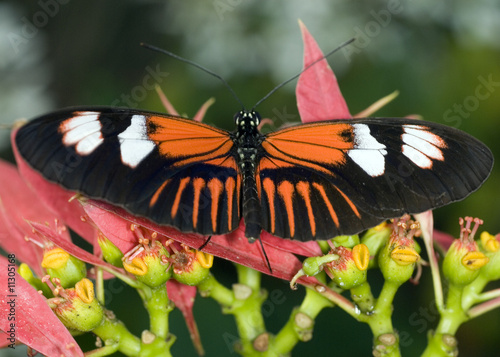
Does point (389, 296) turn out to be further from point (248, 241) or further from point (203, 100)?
point (203, 100)

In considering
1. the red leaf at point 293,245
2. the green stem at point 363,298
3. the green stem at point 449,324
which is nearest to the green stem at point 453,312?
the green stem at point 449,324

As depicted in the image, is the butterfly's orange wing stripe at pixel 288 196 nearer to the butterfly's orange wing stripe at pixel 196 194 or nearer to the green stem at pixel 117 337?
the butterfly's orange wing stripe at pixel 196 194

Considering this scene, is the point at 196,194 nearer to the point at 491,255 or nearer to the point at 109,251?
the point at 109,251

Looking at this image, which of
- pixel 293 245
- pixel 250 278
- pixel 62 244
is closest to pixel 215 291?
pixel 250 278

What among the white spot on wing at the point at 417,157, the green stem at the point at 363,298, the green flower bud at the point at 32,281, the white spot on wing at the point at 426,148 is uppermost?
the white spot on wing at the point at 426,148

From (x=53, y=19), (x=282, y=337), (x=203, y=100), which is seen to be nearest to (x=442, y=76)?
(x=203, y=100)
